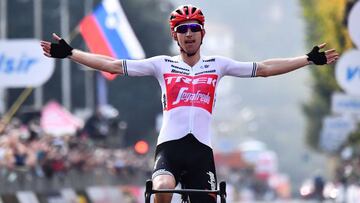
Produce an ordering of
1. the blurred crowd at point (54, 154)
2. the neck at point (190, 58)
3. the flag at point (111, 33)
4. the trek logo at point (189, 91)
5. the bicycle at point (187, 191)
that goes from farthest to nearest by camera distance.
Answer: the flag at point (111, 33) → the blurred crowd at point (54, 154) → the neck at point (190, 58) → the trek logo at point (189, 91) → the bicycle at point (187, 191)

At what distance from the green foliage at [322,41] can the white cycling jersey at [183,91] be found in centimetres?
3998

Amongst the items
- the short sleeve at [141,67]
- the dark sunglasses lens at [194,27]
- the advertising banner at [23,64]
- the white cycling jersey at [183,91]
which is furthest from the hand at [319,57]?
the advertising banner at [23,64]

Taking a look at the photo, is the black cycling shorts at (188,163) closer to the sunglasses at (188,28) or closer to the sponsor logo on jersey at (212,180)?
the sponsor logo on jersey at (212,180)

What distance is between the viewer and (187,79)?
52.2 ft

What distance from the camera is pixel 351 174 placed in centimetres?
4366

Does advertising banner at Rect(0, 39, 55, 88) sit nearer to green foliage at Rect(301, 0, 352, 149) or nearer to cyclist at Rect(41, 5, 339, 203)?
cyclist at Rect(41, 5, 339, 203)

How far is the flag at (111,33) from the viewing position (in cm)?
3509

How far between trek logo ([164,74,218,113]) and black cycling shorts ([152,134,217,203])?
0.32 meters

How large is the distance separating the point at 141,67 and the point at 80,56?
578mm

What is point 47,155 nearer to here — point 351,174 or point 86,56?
point 351,174

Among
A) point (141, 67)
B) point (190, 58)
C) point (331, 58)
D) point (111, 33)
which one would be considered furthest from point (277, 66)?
point (111, 33)

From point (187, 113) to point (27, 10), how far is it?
6114 centimetres

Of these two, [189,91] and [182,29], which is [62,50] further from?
[189,91]

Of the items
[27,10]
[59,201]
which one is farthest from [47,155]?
[27,10]
